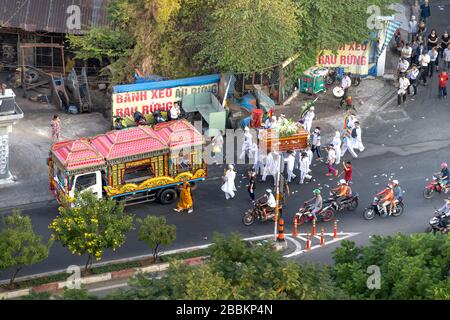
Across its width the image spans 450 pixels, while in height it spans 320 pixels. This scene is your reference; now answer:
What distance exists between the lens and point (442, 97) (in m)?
42.5

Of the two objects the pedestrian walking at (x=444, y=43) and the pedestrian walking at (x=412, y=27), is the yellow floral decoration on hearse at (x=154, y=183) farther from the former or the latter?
the pedestrian walking at (x=412, y=27)

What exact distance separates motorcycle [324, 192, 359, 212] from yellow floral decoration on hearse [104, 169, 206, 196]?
4353 mm

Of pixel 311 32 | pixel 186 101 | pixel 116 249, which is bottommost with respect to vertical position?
pixel 116 249

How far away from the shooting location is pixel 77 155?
32.6 metres

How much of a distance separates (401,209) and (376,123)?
7782mm

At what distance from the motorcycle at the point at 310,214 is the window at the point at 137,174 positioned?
5.07 m

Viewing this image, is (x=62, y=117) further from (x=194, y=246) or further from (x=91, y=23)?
(x=194, y=246)

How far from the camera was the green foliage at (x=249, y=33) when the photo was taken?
38.4 meters

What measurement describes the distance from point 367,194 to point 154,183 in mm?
7277

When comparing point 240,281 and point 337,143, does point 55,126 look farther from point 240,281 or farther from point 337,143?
point 240,281

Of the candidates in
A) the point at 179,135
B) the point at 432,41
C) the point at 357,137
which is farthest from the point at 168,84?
the point at 432,41
